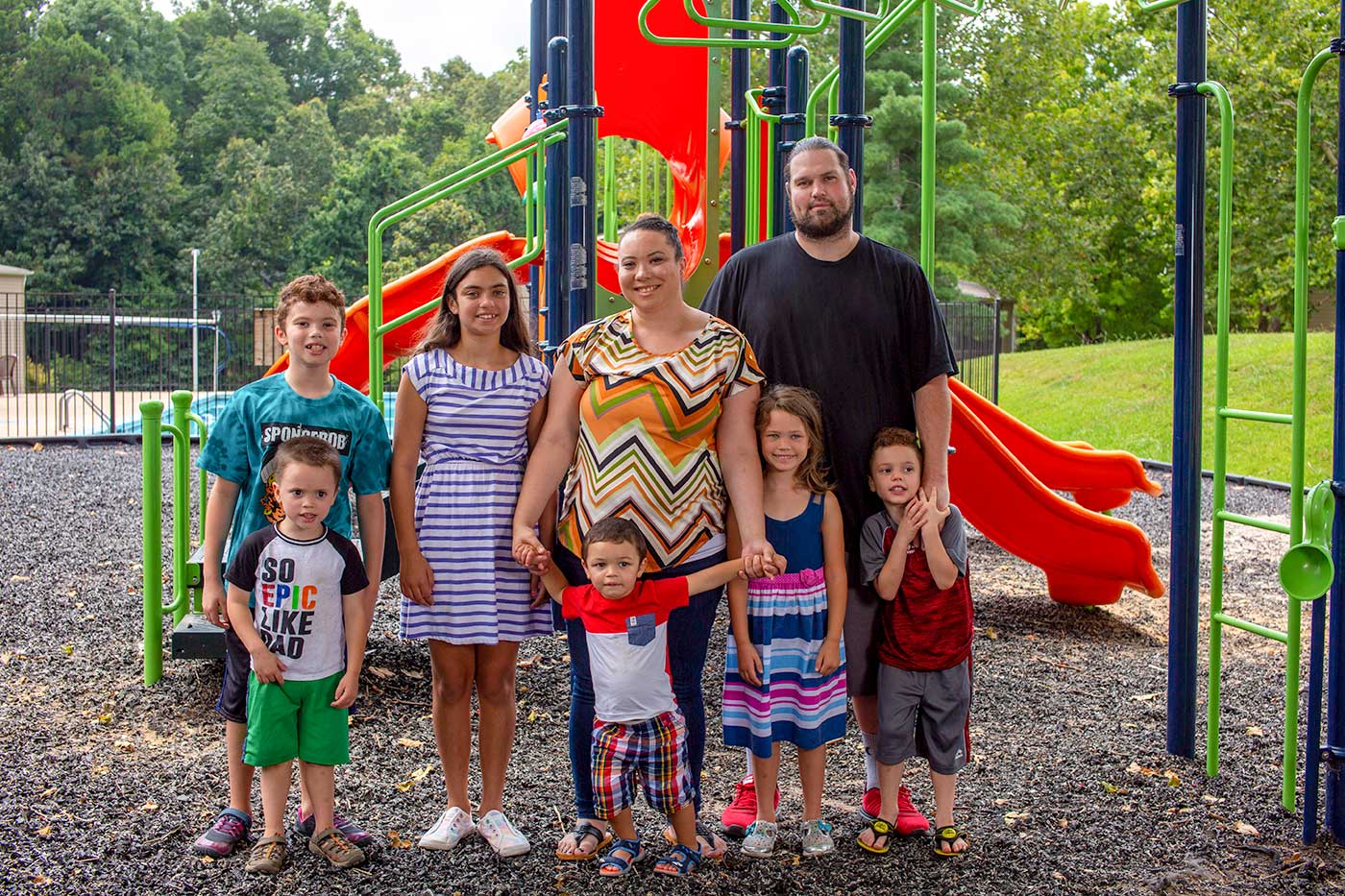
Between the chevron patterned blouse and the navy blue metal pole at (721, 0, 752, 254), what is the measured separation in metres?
3.49

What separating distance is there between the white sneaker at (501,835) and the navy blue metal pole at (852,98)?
2346 mm

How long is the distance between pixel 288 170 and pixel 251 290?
205 inches

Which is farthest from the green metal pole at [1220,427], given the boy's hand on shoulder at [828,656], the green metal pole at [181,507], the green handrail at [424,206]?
the green metal pole at [181,507]

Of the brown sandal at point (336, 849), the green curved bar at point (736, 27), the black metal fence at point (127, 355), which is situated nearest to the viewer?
the brown sandal at point (336, 849)

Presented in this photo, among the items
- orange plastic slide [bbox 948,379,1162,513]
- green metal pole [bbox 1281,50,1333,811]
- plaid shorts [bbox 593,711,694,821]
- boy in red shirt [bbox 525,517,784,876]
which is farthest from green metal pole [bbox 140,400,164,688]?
orange plastic slide [bbox 948,379,1162,513]

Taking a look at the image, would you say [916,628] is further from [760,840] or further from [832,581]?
[760,840]

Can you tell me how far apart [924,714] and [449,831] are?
138 centimetres

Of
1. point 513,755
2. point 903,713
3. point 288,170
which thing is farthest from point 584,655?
point 288,170

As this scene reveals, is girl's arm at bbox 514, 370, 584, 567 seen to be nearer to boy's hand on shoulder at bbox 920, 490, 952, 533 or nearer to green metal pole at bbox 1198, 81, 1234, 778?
boy's hand on shoulder at bbox 920, 490, 952, 533

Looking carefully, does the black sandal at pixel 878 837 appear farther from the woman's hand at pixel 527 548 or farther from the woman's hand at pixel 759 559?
the woman's hand at pixel 527 548

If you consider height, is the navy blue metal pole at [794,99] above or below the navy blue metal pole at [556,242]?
above

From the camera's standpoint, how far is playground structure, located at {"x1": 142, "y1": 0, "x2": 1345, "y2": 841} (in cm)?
387

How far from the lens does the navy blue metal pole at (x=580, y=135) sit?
4.84 metres

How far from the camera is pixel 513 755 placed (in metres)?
4.50
